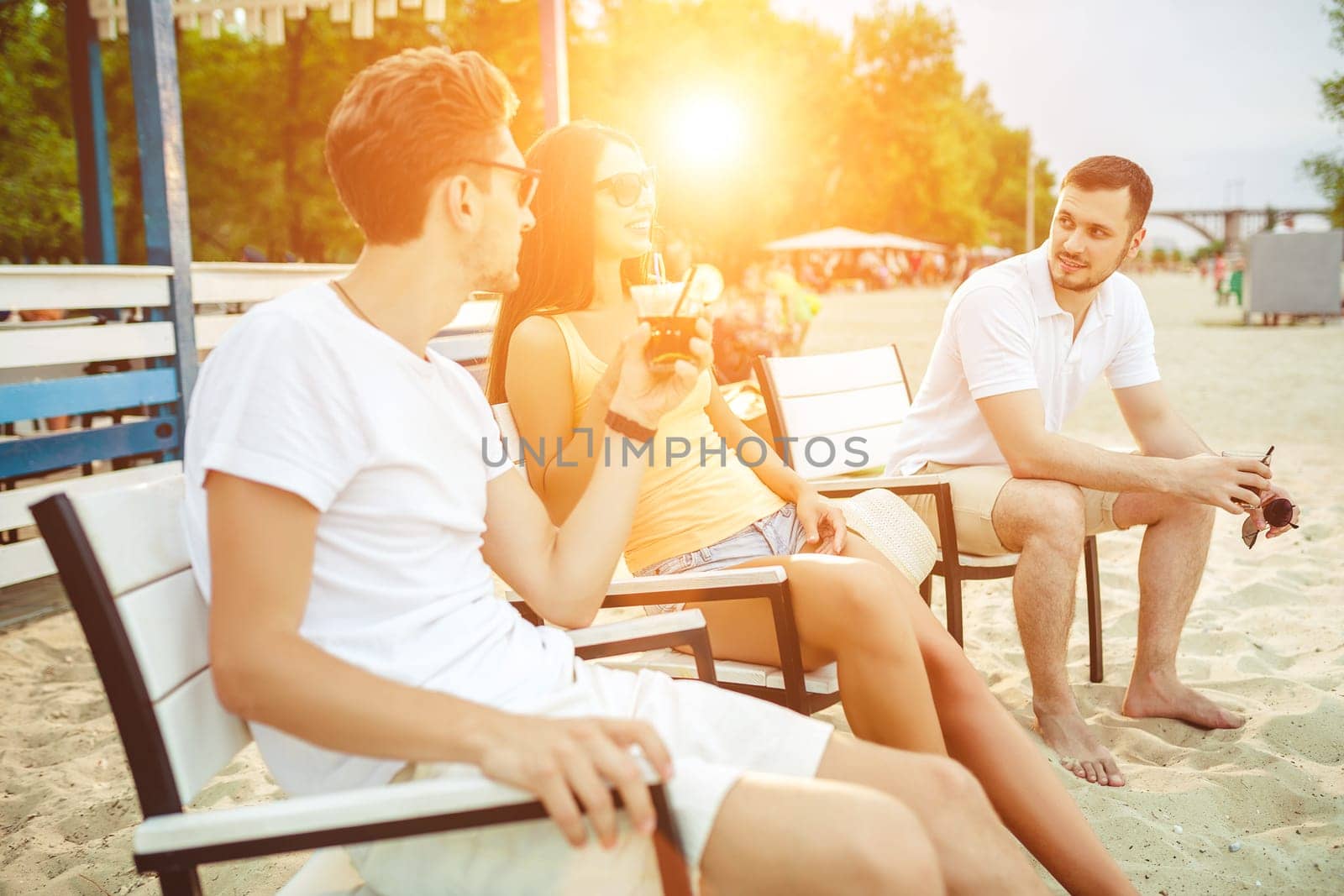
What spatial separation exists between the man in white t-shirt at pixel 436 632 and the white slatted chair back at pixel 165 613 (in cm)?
6

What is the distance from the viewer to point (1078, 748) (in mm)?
2686

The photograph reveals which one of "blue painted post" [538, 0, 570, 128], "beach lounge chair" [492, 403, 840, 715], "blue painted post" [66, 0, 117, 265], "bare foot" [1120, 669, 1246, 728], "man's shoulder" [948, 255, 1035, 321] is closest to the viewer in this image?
"beach lounge chair" [492, 403, 840, 715]

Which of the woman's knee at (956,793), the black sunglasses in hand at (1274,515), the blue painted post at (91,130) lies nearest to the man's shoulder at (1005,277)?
the black sunglasses in hand at (1274,515)

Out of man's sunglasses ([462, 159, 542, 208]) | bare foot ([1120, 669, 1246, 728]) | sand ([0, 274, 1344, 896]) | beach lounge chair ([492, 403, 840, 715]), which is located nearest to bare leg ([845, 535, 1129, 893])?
beach lounge chair ([492, 403, 840, 715])

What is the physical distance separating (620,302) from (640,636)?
3.69 feet

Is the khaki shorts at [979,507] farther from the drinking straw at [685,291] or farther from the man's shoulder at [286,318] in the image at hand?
the man's shoulder at [286,318]

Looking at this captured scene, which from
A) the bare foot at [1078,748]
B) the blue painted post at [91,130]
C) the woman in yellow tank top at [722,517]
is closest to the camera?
the woman in yellow tank top at [722,517]

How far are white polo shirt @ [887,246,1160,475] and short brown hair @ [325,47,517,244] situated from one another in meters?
2.07

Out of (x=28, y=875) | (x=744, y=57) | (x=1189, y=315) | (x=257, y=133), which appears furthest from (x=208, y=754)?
(x=744, y=57)

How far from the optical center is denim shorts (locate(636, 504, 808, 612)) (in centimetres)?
243

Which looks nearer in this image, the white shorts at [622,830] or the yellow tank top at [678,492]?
the white shorts at [622,830]

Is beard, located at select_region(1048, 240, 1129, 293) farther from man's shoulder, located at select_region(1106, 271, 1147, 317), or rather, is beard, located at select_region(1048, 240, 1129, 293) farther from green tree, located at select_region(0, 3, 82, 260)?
green tree, located at select_region(0, 3, 82, 260)

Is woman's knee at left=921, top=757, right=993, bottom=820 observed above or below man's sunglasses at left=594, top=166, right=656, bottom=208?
below

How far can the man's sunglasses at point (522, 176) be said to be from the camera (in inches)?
59.2
